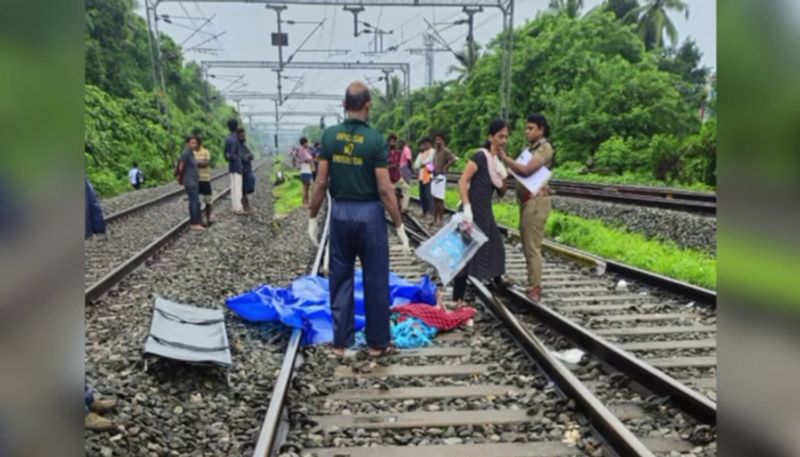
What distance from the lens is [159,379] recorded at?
15.6 feet

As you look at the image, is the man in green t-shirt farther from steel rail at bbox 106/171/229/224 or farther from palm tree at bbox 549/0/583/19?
palm tree at bbox 549/0/583/19

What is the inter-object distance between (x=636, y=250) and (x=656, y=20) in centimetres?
4498

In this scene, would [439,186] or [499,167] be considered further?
[439,186]

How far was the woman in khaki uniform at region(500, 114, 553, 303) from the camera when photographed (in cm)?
654

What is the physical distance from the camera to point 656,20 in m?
50.0

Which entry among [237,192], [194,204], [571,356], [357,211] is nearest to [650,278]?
[571,356]

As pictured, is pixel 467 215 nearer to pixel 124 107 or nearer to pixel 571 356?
pixel 571 356

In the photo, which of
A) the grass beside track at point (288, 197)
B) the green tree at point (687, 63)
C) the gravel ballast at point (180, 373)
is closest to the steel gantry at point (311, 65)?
the grass beside track at point (288, 197)

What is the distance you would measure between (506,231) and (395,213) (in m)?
7.20

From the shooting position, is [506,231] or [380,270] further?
[506,231]

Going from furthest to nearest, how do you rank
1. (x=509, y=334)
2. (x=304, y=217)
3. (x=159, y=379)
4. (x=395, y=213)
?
1. (x=304, y=217)
2. (x=509, y=334)
3. (x=395, y=213)
4. (x=159, y=379)

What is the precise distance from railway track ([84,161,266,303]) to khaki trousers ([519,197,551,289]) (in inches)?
161
